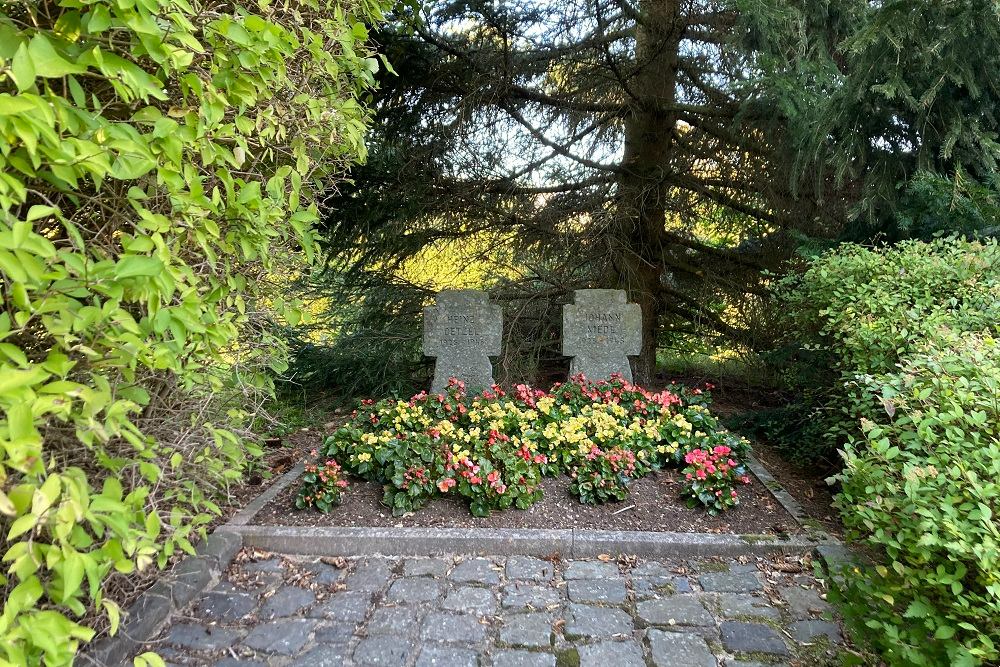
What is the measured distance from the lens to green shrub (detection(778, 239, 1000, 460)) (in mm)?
3074

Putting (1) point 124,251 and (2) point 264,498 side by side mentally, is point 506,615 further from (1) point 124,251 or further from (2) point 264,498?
(1) point 124,251

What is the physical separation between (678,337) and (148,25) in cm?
677

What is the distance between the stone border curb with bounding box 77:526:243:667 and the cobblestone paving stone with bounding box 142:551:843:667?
0.06m

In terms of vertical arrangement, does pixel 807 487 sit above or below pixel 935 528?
below

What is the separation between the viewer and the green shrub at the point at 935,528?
1.37m

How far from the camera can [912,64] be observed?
12.5 ft

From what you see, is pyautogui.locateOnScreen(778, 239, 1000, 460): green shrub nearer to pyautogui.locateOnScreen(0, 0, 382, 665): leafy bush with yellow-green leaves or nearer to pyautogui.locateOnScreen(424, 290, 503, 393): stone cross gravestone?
pyautogui.locateOnScreen(424, 290, 503, 393): stone cross gravestone

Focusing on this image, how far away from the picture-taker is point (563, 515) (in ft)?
11.3

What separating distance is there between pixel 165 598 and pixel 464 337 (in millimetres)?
3493

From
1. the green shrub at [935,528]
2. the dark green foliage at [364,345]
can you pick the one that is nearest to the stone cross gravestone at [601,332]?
the dark green foliage at [364,345]

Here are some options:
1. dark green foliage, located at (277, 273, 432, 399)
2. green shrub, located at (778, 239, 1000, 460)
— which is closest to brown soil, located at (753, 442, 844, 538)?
green shrub, located at (778, 239, 1000, 460)

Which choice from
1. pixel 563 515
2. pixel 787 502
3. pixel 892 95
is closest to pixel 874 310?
pixel 787 502

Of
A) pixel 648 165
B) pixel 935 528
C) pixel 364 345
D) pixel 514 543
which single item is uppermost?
pixel 648 165

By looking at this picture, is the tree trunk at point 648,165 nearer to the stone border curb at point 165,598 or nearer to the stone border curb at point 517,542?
the stone border curb at point 517,542
